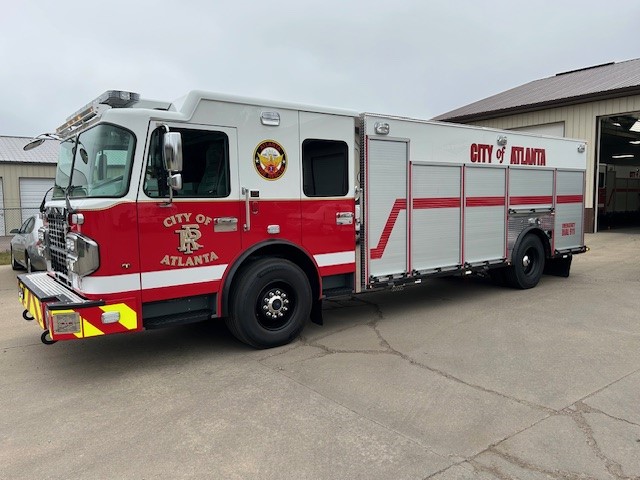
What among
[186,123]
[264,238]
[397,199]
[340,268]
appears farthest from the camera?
[397,199]

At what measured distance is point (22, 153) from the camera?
23.3 meters

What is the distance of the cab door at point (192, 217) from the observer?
457 centimetres

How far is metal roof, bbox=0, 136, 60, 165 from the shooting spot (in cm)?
2261

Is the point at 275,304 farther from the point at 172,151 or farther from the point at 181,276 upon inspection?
the point at 172,151

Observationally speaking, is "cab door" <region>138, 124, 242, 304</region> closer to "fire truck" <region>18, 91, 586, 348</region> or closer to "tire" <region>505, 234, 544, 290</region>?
"fire truck" <region>18, 91, 586, 348</region>

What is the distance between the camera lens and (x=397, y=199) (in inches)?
252

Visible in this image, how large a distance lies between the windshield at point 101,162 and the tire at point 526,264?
6278mm

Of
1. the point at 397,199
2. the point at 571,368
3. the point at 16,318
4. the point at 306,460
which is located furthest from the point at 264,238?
the point at 16,318

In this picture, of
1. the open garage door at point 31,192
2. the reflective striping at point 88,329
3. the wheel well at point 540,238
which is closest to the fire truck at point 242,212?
the reflective striping at point 88,329

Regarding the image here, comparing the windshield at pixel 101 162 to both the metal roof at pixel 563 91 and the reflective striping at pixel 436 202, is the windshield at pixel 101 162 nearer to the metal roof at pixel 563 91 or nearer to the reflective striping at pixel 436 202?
the reflective striping at pixel 436 202

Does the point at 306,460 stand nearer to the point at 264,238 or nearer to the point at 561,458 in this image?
the point at 561,458

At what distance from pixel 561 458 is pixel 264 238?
3.35m

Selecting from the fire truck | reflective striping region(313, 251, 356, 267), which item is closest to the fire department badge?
the fire truck

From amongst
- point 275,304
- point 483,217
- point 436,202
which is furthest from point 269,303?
point 483,217
